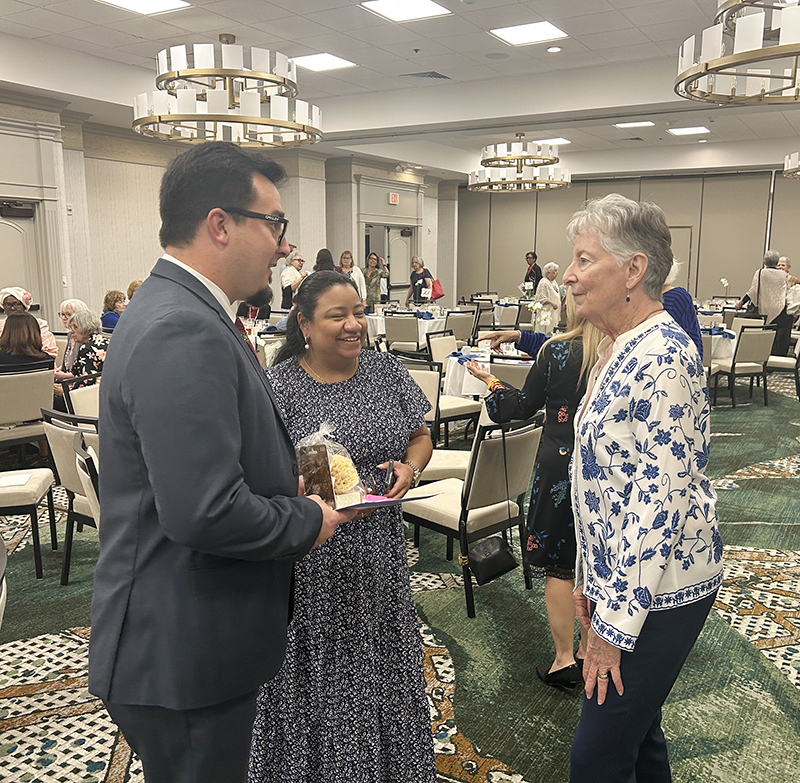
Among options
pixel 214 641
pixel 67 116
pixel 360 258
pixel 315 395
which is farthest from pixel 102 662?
pixel 360 258

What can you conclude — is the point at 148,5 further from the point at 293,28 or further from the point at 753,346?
the point at 753,346

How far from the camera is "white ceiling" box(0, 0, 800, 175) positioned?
25.5 ft

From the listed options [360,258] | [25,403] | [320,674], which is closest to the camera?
[320,674]

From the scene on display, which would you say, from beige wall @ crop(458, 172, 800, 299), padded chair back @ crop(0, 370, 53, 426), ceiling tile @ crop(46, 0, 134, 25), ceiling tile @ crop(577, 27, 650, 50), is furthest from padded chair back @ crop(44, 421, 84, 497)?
beige wall @ crop(458, 172, 800, 299)

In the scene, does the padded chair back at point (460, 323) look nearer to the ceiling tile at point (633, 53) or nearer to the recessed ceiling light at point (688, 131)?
the ceiling tile at point (633, 53)

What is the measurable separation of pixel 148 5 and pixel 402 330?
191 inches

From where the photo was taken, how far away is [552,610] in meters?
2.96

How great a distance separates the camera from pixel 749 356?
8.86m

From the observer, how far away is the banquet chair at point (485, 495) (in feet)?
11.3

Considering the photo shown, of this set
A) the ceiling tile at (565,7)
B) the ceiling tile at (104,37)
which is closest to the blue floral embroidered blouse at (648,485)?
the ceiling tile at (565,7)

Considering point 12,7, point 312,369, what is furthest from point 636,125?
point 312,369

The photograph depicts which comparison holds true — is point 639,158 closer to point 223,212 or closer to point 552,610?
point 552,610

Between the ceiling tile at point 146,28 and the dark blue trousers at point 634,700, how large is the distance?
854 cm

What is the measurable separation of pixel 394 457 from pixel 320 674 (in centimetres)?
65
